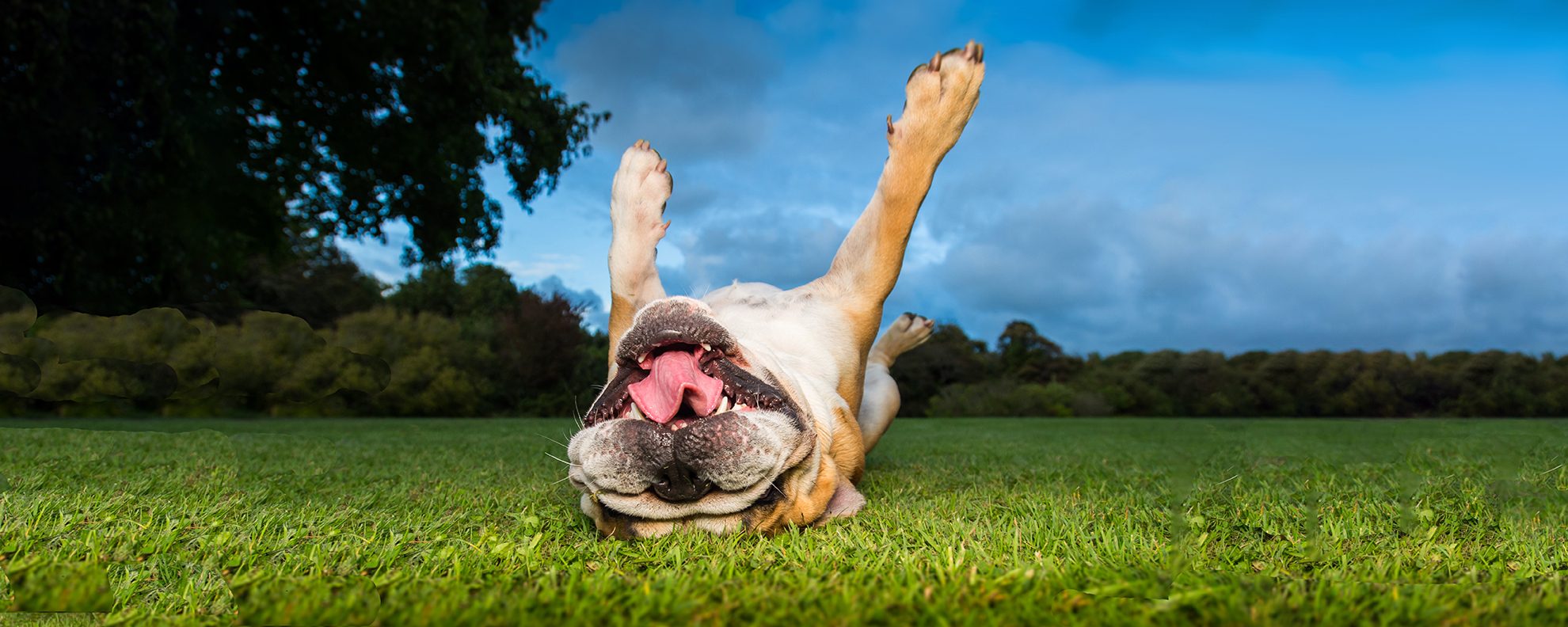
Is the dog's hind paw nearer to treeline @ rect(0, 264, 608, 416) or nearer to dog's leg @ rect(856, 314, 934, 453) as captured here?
dog's leg @ rect(856, 314, 934, 453)

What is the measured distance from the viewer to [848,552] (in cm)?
204

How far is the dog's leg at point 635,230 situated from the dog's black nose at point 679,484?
1.63m

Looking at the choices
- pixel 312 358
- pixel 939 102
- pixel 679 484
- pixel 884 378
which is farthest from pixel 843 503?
pixel 312 358

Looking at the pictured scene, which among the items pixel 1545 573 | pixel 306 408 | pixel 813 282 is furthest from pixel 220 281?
pixel 1545 573

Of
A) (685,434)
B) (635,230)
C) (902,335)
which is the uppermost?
(635,230)

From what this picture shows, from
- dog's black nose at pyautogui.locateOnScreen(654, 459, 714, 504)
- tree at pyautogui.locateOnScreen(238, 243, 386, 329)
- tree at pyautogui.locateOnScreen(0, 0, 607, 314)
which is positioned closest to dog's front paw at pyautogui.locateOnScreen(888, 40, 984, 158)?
dog's black nose at pyautogui.locateOnScreen(654, 459, 714, 504)

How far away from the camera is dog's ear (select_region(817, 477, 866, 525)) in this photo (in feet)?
8.70

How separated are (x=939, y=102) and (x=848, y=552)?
215 cm

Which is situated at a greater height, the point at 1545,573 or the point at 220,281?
the point at 220,281

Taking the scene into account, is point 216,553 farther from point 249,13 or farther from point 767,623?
point 249,13

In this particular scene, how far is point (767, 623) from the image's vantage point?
1.33 meters

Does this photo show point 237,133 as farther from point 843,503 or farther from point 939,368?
point 939,368

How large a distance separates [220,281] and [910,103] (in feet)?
→ 52.7

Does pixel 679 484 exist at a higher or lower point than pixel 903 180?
lower
